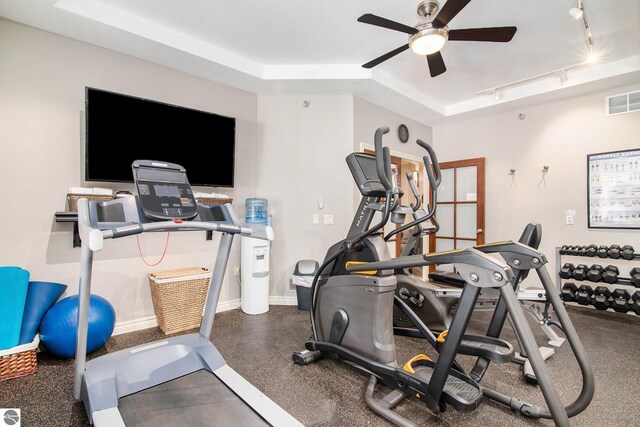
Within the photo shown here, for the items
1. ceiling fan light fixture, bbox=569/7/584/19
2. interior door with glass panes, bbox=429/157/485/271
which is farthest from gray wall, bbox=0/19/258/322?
interior door with glass panes, bbox=429/157/485/271

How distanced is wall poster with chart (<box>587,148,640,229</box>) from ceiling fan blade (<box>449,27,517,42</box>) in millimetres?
2693

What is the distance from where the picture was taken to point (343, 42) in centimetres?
334

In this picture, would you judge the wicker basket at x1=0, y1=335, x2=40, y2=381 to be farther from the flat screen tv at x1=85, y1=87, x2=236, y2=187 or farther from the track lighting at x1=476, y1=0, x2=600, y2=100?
the track lighting at x1=476, y1=0, x2=600, y2=100

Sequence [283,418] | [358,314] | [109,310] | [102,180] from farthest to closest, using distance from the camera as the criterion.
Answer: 1. [102,180]
2. [109,310]
3. [358,314]
4. [283,418]

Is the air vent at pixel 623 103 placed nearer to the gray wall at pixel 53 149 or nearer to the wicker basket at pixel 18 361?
the gray wall at pixel 53 149

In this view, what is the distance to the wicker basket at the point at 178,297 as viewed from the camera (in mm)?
3070

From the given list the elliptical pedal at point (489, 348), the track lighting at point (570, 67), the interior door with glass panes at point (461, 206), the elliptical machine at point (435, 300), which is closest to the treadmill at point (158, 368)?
the elliptical pedal at point (489, 348)

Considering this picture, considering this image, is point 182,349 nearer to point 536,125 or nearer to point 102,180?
point 102,180

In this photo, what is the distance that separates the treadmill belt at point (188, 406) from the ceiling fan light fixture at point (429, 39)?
9.79 ft

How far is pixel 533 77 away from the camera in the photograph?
162 inches

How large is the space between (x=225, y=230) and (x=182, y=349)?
970 millimetres

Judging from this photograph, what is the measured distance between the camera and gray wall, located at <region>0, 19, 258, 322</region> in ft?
8.59

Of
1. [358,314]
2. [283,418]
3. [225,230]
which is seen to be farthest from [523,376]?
[225,230]

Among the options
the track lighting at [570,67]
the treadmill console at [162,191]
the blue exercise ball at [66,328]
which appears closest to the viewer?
the treadmill console at [162,191]
